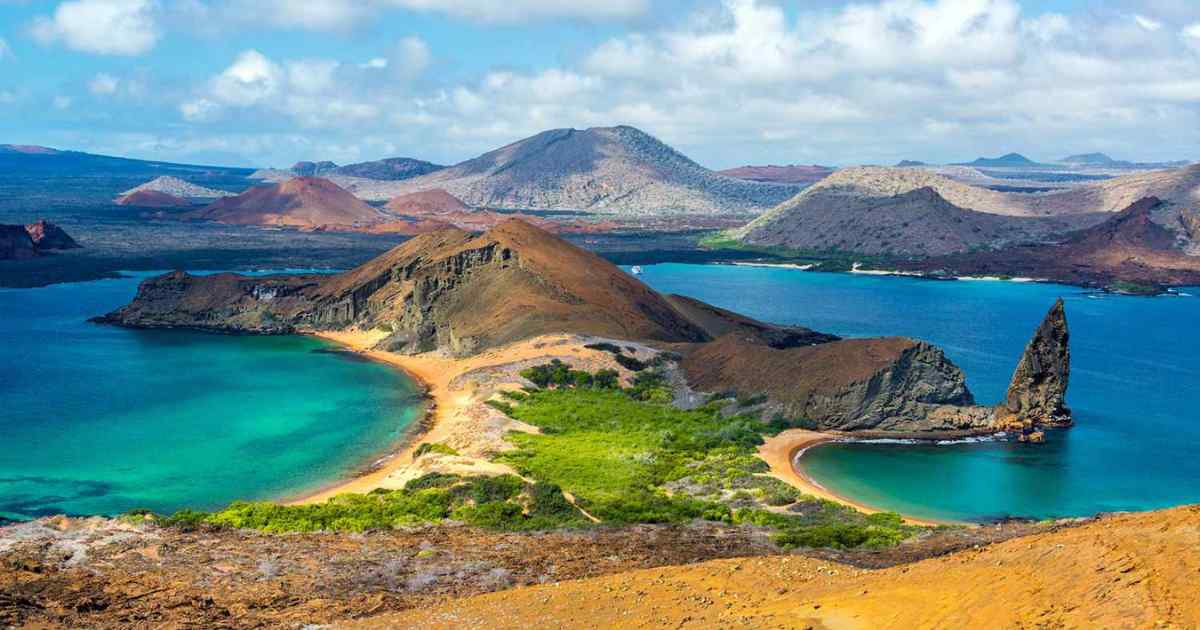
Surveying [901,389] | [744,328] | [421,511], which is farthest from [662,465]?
[744,328]

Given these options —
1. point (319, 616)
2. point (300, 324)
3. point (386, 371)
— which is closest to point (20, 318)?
point (300, 324)

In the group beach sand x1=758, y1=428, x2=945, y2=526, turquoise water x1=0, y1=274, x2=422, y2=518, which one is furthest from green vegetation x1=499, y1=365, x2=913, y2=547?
turquoise water x1=0, y1=274, x2=422, y2=518

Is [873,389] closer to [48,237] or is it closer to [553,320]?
[553,320]

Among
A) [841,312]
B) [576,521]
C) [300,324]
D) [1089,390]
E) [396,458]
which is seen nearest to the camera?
[576,521]

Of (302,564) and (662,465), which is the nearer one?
(302,564)

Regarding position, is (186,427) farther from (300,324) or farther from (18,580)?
(300,324)

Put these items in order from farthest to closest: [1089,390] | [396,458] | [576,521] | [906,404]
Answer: [1089,390] → [906,404] → [396,458] → [576,521]

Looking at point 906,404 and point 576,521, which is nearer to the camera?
point 576,521
